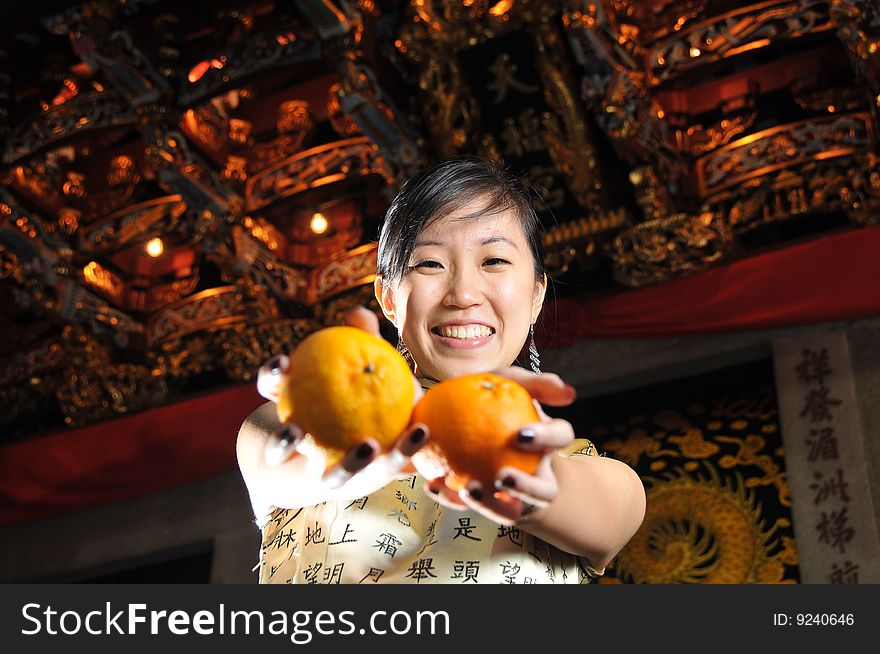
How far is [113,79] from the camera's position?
3660 millimetres

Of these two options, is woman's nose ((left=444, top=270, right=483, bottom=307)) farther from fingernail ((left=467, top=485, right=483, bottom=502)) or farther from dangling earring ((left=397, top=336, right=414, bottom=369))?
fingernail ((left=467, top=485, right=483, bottom=502))

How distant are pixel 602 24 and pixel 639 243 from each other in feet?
2.76

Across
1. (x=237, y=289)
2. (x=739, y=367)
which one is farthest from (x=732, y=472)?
(x=237, y=289)

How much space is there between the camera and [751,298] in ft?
12.2

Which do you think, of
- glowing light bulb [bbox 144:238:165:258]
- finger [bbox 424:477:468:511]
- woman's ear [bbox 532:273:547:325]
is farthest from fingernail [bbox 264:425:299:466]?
glowing light bulb [bbox 144:238:165:258]

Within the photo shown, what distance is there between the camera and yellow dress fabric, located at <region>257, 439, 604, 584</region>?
1.11m

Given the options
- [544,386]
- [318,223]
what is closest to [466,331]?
[544,386]

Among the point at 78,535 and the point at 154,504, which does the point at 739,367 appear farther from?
the point at 78,535

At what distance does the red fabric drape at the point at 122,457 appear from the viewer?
4406 mm

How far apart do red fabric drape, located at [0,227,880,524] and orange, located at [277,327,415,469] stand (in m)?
2.07

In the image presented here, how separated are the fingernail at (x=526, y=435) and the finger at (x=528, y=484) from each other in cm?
2

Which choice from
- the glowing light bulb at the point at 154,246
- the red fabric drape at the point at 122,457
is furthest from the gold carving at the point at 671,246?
the glowing light bulb at the point at 154,246

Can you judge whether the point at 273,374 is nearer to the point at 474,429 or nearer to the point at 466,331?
the point at 474,429

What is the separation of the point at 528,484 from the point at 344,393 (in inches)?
5.9
